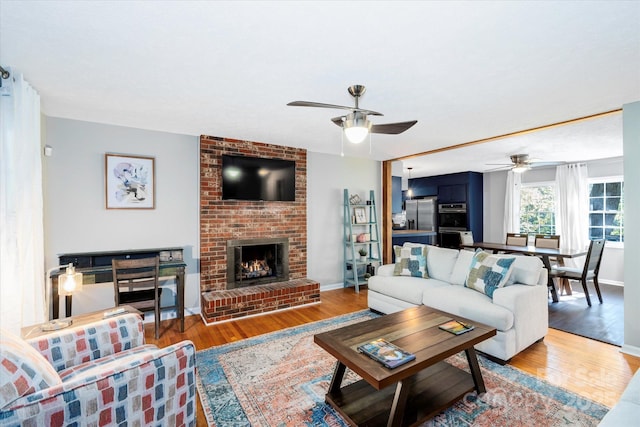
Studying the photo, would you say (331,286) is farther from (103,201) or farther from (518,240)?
(518,240)

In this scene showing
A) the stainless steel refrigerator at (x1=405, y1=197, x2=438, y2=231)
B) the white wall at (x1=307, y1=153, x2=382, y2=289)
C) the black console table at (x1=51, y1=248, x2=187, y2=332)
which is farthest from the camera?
the stainless steel refrigerator at (x1=405, y1=197, x2=438, y2=231)

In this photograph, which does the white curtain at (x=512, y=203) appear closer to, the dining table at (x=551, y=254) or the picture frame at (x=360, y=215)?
the dining table at (x=551, y=254)

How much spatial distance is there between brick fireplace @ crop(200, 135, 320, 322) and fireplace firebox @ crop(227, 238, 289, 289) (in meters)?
0.04

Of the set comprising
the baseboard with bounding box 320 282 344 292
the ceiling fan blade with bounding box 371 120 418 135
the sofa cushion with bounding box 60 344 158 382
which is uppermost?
the ceiling fan blade with bounding box 371 120 418 135

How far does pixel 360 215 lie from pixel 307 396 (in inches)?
143

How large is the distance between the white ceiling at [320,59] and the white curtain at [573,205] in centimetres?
311

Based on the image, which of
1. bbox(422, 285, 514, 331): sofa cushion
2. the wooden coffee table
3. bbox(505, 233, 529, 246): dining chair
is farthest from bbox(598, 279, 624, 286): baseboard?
the wooden coffee table

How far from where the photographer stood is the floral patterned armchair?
3.54 feet

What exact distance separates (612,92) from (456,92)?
131cm

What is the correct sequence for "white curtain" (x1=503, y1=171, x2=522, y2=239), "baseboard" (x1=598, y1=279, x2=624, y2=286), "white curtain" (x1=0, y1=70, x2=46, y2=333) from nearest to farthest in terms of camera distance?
"white curtain" (x1=0, y1=70, x2=46, y2=333)
"baseboard" (x1=598, y1=279, x2=624, y2=286)
"white curtain" (x1=503, y1=171, x2=522, y2=239)

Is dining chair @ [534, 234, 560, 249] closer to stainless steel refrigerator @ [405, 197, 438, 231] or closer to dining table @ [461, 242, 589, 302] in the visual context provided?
dining table @ [461, 242, 589, 302]

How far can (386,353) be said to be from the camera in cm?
185

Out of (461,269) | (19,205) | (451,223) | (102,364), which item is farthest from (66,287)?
(451,223)

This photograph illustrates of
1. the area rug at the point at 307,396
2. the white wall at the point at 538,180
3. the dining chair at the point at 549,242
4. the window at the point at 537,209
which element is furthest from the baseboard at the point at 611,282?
the area rug at the point at 307,396
